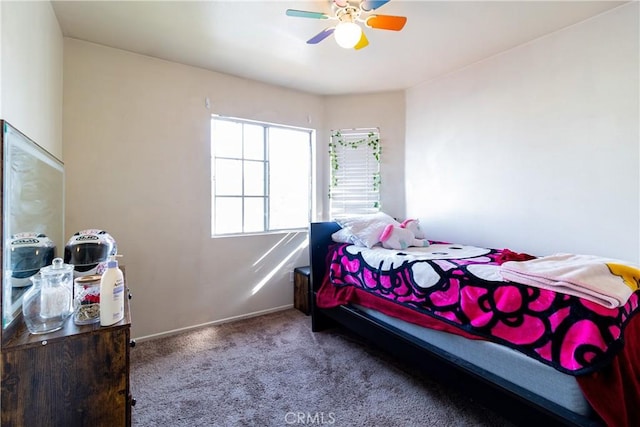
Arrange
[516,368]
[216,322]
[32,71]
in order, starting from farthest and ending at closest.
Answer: [216,322], [32,71], [516,368]

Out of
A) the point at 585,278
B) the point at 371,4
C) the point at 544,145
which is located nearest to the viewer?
the point at 585,278

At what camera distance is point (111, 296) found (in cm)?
109

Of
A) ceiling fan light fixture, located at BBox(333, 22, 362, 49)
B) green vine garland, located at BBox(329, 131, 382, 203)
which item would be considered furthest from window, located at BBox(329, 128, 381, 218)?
ceiling fan light fixture, located at BBox(333, 22, 362, 49)

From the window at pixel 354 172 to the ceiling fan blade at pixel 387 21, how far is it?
1692 mm

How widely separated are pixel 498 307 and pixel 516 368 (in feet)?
0.86

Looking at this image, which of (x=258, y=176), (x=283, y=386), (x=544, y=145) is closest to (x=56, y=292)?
(x=283, y=386)

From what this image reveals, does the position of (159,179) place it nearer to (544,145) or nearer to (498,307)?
(498,307)

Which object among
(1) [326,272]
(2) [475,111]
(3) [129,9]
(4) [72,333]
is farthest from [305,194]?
(4) [72,333]

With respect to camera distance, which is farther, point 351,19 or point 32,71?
point 351,19

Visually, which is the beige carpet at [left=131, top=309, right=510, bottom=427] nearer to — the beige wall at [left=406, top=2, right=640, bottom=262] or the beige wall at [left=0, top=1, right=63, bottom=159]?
the beige wall at [left=406, top=2, right=640, bottom=262]

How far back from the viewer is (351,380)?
6.55 ft

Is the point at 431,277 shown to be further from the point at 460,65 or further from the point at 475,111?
the point at 460,65

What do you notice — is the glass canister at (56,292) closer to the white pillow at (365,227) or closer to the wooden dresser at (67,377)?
the wooden dresser at (67,377)

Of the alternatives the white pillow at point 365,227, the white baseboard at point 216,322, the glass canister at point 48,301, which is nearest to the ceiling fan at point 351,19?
the white pillow at point 365,227
